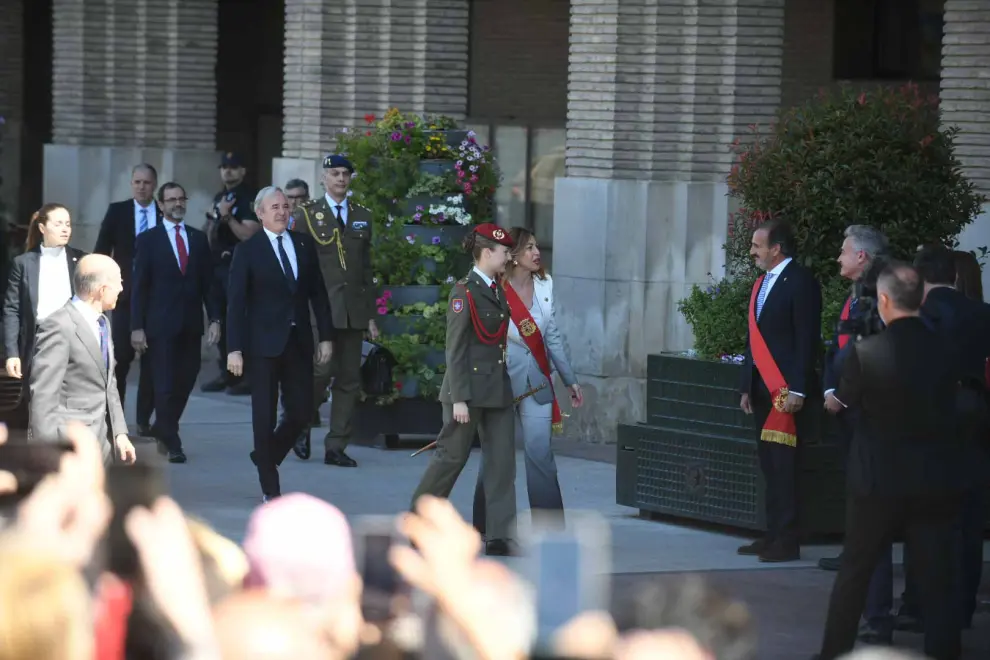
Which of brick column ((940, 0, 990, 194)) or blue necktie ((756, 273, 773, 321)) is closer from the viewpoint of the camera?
blue necktie ((756, 273, 773, 321))

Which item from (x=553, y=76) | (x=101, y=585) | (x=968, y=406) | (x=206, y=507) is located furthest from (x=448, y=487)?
(x=553, y=76)

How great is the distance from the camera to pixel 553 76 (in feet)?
65.7

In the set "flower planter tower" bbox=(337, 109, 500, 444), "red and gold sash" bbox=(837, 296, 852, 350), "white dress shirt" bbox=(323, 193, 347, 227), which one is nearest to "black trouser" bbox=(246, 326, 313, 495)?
"white dress shirt" bbox=(323, 193, 347, 227)

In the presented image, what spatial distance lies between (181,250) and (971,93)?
5.08m

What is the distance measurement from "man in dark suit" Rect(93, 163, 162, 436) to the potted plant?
156 inches

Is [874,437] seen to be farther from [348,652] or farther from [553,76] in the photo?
[553,76]

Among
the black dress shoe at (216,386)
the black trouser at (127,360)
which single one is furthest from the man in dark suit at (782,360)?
the black dress shoe at (216,386)

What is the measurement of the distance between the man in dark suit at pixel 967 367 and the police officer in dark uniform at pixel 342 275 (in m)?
4.80

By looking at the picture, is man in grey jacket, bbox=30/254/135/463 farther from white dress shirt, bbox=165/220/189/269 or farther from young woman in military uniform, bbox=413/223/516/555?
white dress shirt, bbox=165/220/189/269

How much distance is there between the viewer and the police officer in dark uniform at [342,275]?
12375 millimetres

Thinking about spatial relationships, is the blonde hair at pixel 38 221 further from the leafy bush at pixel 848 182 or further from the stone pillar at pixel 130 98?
the stone pillar at pixel 130 98

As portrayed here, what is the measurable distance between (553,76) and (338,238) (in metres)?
8.01

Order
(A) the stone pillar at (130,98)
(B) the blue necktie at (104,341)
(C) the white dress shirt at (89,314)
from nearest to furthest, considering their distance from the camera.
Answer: (C) the white dress shirt at (89,314) < (B) the blue necktie at (104,341) < (A) the stone pillar at (130,98)

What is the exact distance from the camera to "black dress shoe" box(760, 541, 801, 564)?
31.2 feet
